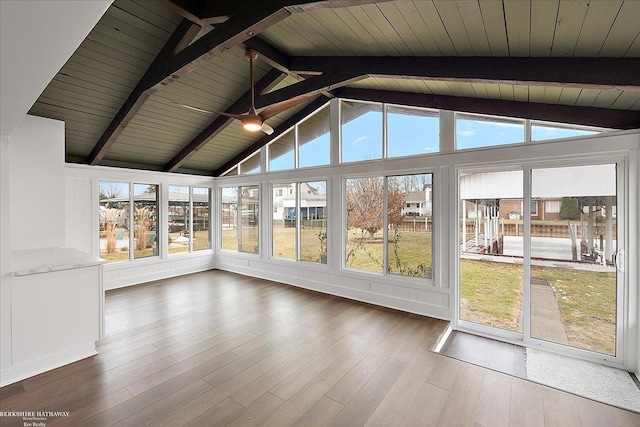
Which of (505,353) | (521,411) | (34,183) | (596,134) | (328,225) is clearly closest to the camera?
(521,411)

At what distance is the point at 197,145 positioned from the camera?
5.77 metres

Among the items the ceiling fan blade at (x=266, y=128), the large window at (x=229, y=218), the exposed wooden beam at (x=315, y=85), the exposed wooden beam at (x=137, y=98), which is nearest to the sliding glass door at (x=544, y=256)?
the exposed wooden beam at (x=315, y=85)

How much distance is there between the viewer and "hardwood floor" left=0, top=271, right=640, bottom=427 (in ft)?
→ 7.36

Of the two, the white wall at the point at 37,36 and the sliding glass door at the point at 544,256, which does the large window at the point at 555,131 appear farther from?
the white wall at the point at 37,36

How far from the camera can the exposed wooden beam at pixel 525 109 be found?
9.89ft

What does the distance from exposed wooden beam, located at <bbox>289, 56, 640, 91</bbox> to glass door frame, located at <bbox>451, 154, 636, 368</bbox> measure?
1.31 meters

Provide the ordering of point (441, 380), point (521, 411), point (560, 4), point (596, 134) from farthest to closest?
point (596, 134), point (441, 380), point (521, 411), point (560, 4)

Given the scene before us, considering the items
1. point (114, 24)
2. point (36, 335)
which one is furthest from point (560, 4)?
point (36, 335)

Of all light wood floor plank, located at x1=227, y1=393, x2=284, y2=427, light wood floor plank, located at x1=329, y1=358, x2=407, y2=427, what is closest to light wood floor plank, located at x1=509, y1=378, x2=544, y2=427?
light wood floor plank, located at x1=329, y1=358, x2=407, y2=427

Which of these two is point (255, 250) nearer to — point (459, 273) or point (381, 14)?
point (459, 273)

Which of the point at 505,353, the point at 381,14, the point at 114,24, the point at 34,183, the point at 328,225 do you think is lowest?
the point at 505,353

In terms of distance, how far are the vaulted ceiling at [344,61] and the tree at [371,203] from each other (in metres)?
1.38

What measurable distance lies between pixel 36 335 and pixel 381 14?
175 inches

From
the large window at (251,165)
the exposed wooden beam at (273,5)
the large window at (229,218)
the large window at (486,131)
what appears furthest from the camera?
the large window at (229,218)
